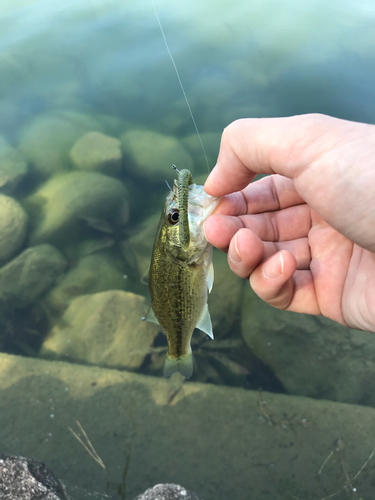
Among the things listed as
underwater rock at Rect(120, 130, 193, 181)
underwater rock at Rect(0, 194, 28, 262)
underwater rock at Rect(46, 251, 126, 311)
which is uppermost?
underwater rock at Rect(120, 130, 193, 181)

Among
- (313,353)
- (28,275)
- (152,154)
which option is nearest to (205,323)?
(313,353)

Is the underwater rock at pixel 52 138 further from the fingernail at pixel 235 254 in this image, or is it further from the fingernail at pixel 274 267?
the fingernail at pixel 274 267

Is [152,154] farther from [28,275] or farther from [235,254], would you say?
[235,254]

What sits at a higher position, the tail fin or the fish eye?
the fish eye

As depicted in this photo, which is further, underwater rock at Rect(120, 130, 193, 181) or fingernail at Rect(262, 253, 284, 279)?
underwater rock at Rect(120, 130, 193, 181)

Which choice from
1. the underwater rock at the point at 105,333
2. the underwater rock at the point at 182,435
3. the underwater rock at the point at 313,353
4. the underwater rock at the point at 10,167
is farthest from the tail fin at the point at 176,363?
the underwater rock at the point at 10,167

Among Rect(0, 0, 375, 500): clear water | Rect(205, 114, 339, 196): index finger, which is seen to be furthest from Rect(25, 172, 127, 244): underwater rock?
Rect(205, 114, 339, 196): index finger

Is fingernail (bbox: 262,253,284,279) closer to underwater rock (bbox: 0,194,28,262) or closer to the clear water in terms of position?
the clear water

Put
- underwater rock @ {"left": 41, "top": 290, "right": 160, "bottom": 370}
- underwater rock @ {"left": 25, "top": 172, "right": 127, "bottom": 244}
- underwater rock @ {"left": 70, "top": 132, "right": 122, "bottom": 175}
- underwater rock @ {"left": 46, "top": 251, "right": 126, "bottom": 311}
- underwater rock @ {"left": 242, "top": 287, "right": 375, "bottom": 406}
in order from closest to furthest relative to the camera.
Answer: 1. underwater rock @ {"left": 242, "top": 287, "right": 375, "bottom": 406}
2. underwater rock @ {"left": 41, "top": 290, "right": 160, "bottom": 370}
3. underwater rock @ {"left": 46, "top": 251, "right": 126, "bottom": 311}
4. underwater rock @ {"left": 25, "top": 172, "right": 127, "bottom": 244}
5. underwater rock @ {"left": 70, "top": 132, "right": 122, "bottom": 175}
